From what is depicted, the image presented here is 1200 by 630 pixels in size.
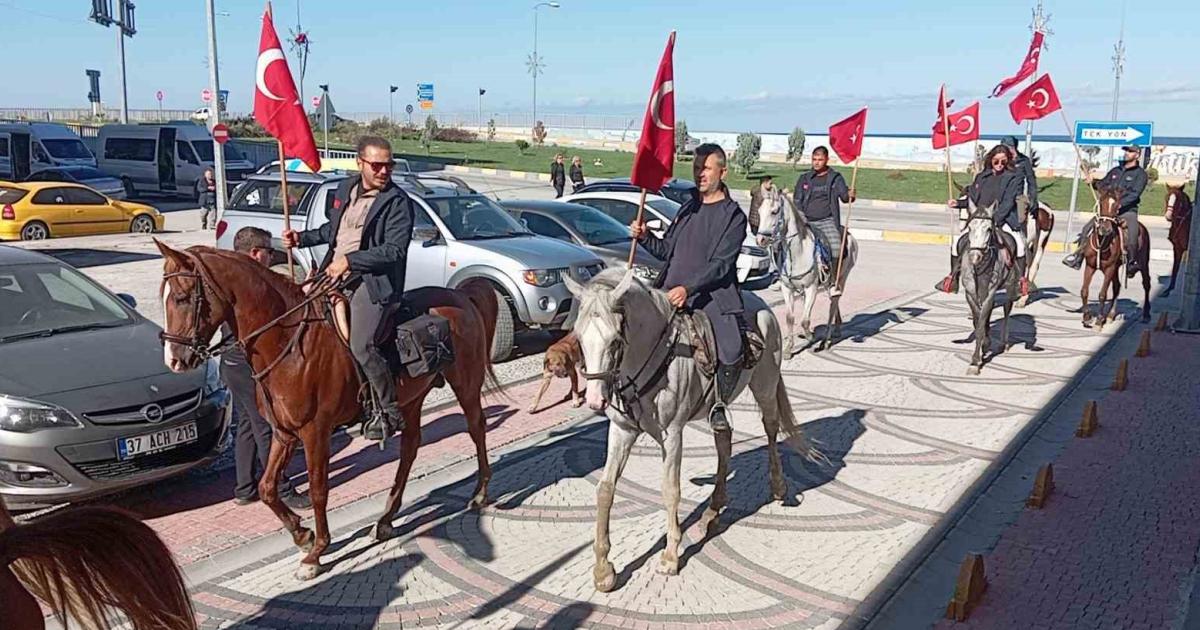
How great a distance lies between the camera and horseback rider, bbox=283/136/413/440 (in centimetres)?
596

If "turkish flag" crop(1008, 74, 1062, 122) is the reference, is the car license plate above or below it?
below

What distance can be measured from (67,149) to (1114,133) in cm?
3506

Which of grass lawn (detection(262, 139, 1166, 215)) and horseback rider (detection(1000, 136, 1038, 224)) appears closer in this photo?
horseback rider (detection(1000, 136, 1038, 224))

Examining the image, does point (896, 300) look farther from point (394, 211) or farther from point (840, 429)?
point (394, 211)

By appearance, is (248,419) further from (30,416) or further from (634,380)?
(634,380)

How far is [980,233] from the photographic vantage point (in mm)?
11922

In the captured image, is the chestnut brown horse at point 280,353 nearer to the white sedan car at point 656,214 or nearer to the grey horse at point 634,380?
the grey horse at point 634,380

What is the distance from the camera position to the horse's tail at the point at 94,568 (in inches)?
92.4

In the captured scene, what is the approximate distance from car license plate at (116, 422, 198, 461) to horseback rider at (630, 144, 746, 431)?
362cm

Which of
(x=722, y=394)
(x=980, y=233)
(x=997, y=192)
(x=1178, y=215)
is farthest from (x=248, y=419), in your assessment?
(x=1178, y=215)

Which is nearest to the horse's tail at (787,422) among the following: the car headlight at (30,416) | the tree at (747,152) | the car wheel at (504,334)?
the car headlight at (30,416)

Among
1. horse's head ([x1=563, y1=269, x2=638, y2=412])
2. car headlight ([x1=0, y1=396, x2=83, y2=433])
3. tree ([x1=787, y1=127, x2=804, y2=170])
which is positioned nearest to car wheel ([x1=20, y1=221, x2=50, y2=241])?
car headlight ([x1=0, y1=396, x2=83, y2=433])

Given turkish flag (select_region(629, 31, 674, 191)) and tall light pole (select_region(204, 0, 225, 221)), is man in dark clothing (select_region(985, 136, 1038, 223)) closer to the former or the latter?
turkish flag (select_region(629, 31, 674, 191))

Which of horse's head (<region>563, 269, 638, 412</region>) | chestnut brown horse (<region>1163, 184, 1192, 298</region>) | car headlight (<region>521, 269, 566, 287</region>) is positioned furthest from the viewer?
chestnut brown horse (<region>1163, 184, 1192, 298</region>)
